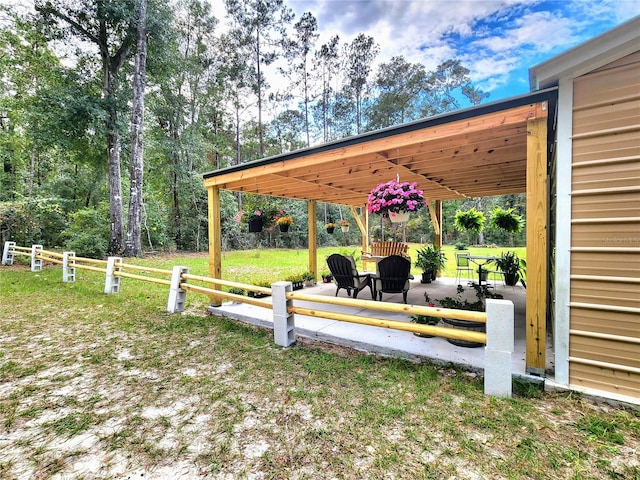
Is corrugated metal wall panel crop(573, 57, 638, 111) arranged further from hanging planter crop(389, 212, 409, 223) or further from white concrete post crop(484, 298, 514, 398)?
hanging planter crop(389, 212, 409, 223)

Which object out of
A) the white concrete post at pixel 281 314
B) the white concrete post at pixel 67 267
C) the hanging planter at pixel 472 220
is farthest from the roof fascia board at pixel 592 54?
the white concrete post at pixel 67 267

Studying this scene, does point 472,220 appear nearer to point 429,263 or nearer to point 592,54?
point 429,263

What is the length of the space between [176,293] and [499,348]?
4.71 m

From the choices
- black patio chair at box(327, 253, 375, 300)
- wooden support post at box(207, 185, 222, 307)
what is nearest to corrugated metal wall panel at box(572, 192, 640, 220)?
black patio chair at box(327, 253, 375, 300)

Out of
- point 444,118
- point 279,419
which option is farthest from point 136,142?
point 279,419

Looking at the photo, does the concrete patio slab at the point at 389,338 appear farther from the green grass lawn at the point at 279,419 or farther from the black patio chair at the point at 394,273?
the black patio chair at the point at 394,273

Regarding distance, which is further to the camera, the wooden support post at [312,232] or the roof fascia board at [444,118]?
the wooden support post at [312,232]

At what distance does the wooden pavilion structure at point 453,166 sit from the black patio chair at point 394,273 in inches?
56.8

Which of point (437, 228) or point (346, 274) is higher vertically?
point (437, 228)

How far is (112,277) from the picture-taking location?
6.18m

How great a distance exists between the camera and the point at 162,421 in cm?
209

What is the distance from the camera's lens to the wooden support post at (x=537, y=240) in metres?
2.34

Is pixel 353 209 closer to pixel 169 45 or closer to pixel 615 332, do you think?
pixel 615 332

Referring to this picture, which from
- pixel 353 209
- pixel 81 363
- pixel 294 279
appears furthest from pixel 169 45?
pixel 81 363
